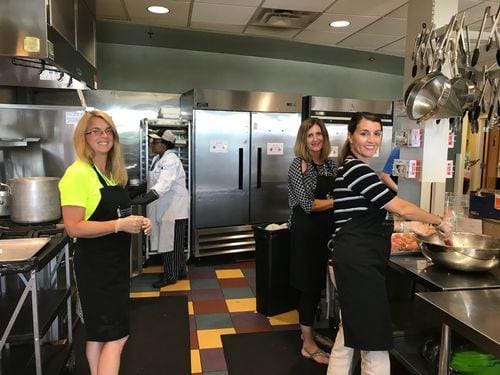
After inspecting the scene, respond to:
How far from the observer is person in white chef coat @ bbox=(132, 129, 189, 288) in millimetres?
4105

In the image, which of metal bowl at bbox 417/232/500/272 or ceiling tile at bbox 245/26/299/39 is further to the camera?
ceiling tile at bbox 245/26/299/39

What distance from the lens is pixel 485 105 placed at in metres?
2.47

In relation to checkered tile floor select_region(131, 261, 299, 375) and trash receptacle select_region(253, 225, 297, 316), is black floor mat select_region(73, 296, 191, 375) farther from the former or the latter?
trash receptacle select_region(253, 225, 297, 316)

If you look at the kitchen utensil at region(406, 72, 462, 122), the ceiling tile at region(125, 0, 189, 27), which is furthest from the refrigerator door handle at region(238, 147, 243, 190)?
the kitchen utensil at region(406, 72, 462, 122)

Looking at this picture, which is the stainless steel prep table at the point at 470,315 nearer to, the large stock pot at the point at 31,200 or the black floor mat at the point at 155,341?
the black floor mat at the point at 155,341

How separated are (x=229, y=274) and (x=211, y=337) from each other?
1505 millimetres

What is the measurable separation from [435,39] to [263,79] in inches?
144

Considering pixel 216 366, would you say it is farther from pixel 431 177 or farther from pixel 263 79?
pixel 263 79

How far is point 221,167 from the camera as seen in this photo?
4.93 meters

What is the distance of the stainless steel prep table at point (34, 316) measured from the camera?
1.83 meters

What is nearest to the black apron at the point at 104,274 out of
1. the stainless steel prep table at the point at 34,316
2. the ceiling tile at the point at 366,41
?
the stainless steel prep table at the point at 34,316

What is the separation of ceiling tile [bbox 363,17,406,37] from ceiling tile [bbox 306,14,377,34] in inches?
3.5

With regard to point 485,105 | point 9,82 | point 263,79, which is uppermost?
point 263,79

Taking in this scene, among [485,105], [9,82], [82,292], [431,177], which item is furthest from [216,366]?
[9,82]
